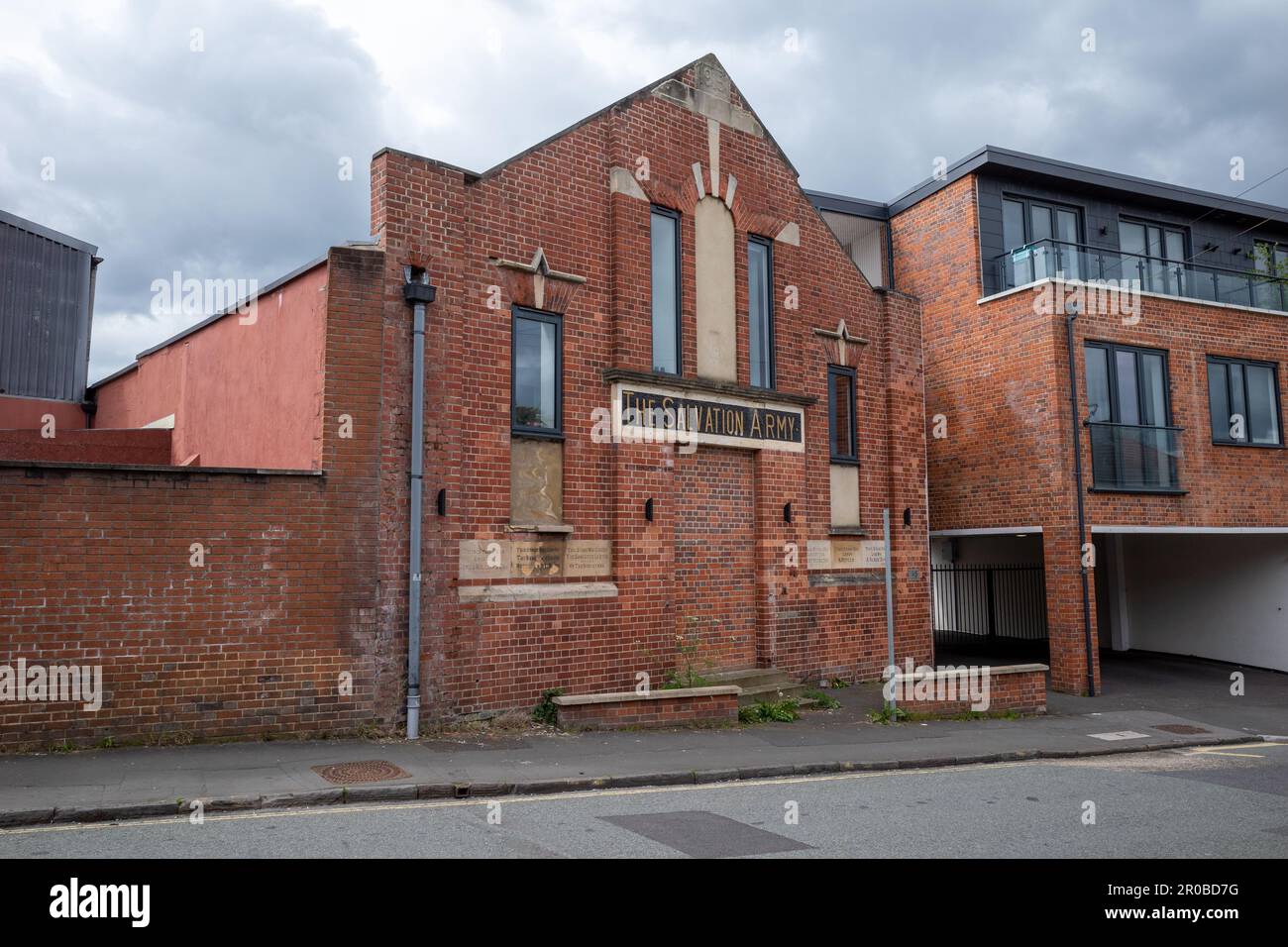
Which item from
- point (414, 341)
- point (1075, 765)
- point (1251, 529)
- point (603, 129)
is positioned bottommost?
point (1075, 765)

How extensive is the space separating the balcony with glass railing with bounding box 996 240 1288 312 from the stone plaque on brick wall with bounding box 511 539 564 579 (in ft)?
36.3

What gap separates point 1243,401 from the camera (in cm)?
1969

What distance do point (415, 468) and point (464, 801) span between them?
3.91 m

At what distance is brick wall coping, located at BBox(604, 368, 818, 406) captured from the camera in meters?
12.8

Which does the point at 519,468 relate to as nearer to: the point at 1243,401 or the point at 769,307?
the point at 769,307

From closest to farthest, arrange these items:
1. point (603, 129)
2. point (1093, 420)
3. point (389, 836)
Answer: point (389, 836) → point (603, 129) → point (1093, 420)

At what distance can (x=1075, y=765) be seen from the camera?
1102 centimetres

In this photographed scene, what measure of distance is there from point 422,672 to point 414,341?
3658 mm

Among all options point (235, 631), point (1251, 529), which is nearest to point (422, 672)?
point (235, 631)

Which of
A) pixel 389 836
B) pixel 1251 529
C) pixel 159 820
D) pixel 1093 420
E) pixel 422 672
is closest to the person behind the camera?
pixel 389 836

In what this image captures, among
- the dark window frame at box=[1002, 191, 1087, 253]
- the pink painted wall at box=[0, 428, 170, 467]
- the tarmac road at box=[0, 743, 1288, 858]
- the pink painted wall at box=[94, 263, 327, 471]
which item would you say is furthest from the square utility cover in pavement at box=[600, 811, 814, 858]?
the dark window frame at box=[1002, 191, 1087, 253]

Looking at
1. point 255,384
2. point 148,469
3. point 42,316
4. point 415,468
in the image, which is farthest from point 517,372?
point 42,316

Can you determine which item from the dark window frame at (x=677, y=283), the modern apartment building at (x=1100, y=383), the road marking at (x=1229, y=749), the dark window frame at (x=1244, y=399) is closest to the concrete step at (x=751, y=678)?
the dark window frame at (x=677, y=283)

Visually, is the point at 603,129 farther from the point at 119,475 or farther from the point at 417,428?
the point at 119,475
